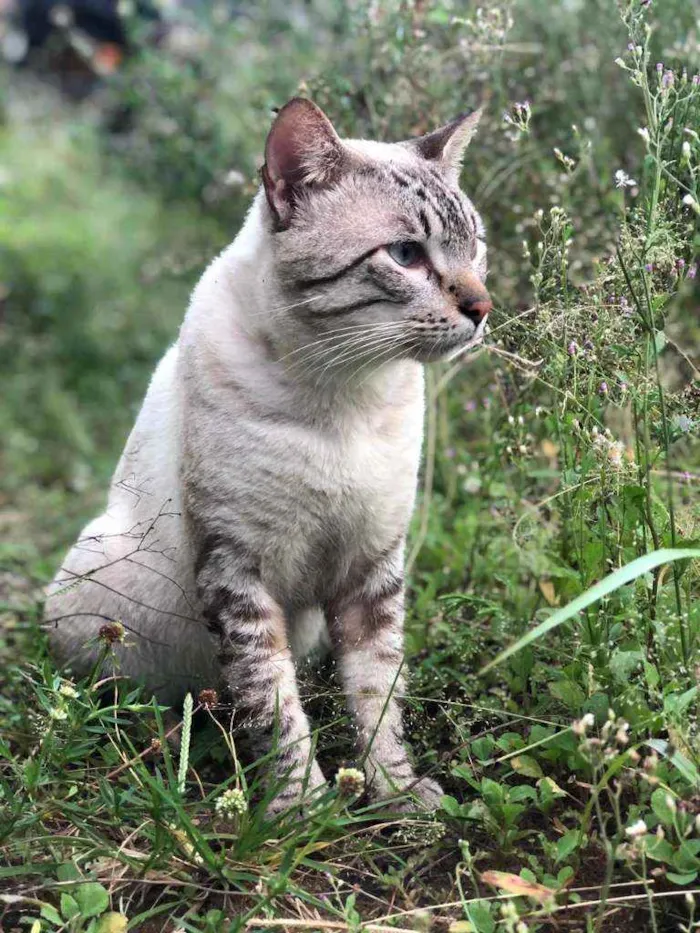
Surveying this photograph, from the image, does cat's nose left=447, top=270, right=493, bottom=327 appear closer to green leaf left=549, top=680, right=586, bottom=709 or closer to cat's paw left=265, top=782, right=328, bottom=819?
green leaf left=549, top=680, right=586, bottom=709

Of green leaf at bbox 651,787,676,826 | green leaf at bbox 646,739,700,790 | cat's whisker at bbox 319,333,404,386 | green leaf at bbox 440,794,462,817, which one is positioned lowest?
green leaf at bbox 440,794,462,817

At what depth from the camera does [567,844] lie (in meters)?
2.11

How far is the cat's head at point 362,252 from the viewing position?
235cm

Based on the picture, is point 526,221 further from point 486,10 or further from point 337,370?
point 337,370

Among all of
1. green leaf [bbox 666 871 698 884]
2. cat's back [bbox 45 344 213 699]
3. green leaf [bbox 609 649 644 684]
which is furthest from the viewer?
cat's back [bbox 45 344 213 699]

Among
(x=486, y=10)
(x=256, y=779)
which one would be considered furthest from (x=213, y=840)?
(x=486, y=10)

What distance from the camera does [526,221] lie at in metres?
3.54

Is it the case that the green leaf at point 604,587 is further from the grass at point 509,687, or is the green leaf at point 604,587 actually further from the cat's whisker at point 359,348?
the cat's whisker at point 359,348

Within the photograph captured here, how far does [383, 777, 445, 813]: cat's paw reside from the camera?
2.36m

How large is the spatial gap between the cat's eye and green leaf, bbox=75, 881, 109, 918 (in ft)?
4.62

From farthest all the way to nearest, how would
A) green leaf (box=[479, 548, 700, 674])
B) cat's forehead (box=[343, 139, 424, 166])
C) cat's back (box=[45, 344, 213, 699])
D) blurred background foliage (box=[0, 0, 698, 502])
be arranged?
1. blurred background foliage (box=[0, 0, 698, 502])
2. cat's back (box=[45, 344, 213, 699])
3. cat's forehead (box=[343, 139, 424, 166])
4. green leaf (box=[479, 548, 700, 674])

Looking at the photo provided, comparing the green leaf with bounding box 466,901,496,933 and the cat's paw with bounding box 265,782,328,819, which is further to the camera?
the cat's paw with bounding box 265,782,328,819

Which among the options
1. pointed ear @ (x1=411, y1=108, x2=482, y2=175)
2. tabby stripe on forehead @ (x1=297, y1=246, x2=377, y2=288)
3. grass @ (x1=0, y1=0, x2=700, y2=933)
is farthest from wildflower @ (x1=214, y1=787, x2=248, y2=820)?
pointed ear @ (x1=411, y1=108, x2=482, y2=175)

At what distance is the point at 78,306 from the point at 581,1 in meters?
3.14
